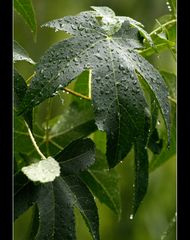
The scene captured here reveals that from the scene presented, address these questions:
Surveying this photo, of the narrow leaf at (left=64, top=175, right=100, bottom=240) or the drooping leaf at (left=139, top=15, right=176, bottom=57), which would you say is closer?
the narrow leaf at (left=64, top=175, right=100, bottom=240)

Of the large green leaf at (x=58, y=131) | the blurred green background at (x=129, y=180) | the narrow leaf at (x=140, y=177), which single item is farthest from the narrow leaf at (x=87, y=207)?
the blurred green background at (x=129, y=180)

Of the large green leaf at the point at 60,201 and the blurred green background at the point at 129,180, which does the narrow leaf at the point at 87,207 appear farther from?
the blurred green background at the point at 129,180

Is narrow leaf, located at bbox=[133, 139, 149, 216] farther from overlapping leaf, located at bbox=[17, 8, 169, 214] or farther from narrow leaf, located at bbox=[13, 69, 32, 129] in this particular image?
narrow leaf, located at bbox=[13, 69, 32, 129]

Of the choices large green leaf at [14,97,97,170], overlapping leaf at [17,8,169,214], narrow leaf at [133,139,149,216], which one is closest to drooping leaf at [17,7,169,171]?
overlapping leaf at [17,8,169,214]

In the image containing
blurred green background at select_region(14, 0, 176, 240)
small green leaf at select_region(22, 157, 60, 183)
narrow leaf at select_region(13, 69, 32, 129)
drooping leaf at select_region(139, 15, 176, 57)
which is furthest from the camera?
blurred green background at select_region(14, 0, 176, 240)

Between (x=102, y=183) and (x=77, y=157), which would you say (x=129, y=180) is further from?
(x=77, y=157)

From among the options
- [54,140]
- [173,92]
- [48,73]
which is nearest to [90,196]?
[48,73]
